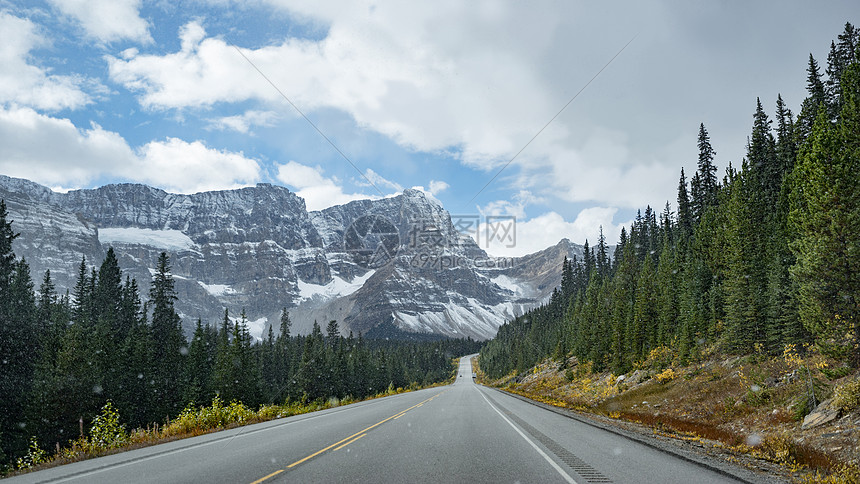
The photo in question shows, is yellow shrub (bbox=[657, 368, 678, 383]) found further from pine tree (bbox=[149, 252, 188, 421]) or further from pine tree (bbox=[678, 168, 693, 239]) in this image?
pine tree (bbox=[149, 252, 188, 421])

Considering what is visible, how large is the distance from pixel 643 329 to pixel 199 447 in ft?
163

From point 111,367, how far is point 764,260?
5636 centimetres

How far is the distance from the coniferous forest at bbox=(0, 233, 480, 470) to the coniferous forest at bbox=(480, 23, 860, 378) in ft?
90.0

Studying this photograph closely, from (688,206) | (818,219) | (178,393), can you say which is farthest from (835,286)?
(178,393)

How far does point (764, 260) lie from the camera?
33.1 meters

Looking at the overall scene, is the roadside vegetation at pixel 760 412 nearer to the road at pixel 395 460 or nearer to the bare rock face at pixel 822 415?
the bare rock face at pixel 822 415

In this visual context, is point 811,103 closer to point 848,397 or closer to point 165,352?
point 848,397

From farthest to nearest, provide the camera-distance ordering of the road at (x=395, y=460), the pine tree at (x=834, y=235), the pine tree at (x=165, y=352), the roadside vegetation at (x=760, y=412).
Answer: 1. the pine tree at (x=165, y=352)
2. the pine tree at (x=834, y=235)
3. the roadside vegetation at (x=760, y=412)
4. the road at (x=395, y=460)

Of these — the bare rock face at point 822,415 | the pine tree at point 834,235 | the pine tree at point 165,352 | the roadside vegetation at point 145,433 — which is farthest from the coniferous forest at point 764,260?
the pine tree at point 165,352

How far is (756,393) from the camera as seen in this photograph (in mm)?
18578

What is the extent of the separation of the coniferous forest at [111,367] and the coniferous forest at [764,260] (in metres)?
27.4

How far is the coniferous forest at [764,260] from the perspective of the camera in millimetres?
19375

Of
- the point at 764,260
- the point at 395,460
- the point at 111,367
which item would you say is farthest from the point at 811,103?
the point at 111,367

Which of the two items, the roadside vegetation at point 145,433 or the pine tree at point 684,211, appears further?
the pine tree at point 684,211
